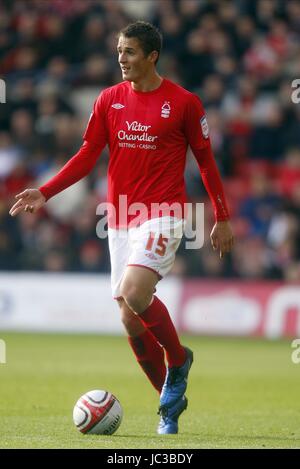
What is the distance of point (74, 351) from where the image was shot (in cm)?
1370

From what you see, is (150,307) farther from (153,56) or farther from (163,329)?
(153,56)

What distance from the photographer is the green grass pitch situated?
22.7 ft

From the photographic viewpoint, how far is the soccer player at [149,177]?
728 centimetres

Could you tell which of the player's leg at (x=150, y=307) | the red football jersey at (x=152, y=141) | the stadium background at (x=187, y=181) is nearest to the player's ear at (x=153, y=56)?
the red football jersey at (x=152, y=141)

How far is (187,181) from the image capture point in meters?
16.9

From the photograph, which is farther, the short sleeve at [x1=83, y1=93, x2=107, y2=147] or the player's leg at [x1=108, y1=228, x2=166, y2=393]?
the short sleeve at [x1=83, y1=93, x2=107, y2=147]

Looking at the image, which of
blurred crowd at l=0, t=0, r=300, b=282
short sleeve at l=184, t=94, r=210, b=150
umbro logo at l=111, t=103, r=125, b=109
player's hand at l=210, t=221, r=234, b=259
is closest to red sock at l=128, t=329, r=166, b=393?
player's hand at l=210, t=221, r=234, b=259

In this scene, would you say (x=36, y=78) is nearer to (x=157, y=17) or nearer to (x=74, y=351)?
(x=157, y=17)

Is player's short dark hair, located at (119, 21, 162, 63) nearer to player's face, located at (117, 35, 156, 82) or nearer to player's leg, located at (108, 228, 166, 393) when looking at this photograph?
player's face, located at (117, 35, 156, 82)

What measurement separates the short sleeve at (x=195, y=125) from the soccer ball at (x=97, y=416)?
1766 millimetres

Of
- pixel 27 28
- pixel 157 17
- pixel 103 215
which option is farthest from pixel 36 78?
pixel 103 215

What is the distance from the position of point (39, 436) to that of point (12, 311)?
31.0 feet

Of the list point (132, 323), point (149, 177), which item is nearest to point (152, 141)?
point (149, 177)

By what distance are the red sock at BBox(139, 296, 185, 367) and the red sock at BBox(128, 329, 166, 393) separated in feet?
0.50
